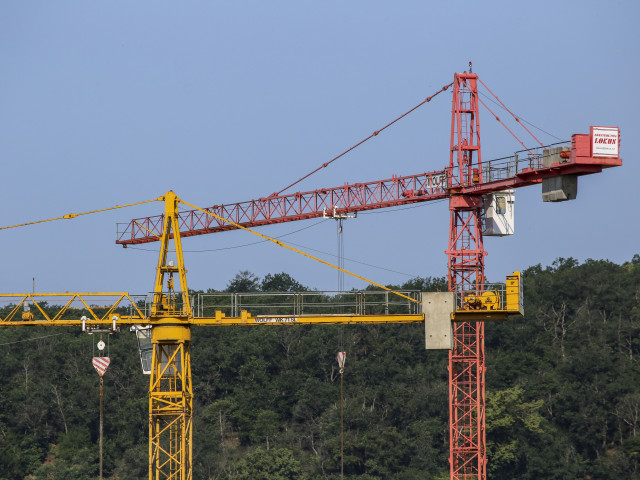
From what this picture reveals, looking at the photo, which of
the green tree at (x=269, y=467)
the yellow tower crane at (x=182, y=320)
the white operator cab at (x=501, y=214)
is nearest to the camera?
the yellow tower crane at (x=182, y=320)

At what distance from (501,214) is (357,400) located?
61228 millimetres

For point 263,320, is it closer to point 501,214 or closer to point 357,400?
point 501,214

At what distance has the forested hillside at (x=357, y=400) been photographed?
171500mm

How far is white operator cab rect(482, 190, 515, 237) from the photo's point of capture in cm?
12706

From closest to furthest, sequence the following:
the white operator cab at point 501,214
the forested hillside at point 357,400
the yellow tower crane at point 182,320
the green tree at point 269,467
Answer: the yellow tower crane at point 182,320
the white operator cab at point 501,214
the green tree at point 269,467
the forested hillside at point 357,400

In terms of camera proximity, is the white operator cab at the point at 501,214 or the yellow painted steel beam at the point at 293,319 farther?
the white operator cab at the point at 501,214

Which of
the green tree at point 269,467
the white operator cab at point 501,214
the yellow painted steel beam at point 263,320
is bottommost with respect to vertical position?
the green tree at point 269,467

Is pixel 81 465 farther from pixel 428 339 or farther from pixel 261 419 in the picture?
pixel 428 339

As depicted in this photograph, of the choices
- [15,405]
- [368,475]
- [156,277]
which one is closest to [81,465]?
[15,405]

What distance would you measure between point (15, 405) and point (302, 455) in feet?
127

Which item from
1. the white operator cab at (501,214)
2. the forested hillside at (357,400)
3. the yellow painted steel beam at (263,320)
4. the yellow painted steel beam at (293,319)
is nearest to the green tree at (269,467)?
the forested hillside at (357,400)

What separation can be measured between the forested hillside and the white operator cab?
4812 cm

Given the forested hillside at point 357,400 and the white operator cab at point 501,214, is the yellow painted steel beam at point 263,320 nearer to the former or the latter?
the white operator cab at point 501,214

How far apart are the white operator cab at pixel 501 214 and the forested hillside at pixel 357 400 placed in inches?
1895
